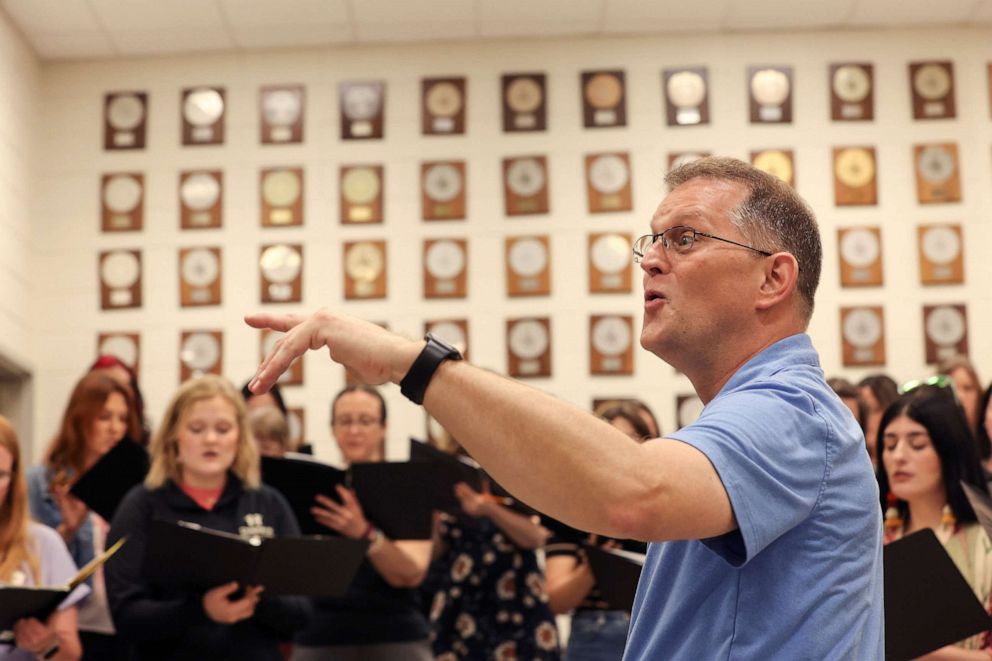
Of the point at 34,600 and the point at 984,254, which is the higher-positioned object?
the point at 984,254

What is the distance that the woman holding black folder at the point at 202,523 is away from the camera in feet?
12.8

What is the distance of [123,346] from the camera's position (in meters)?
7.26

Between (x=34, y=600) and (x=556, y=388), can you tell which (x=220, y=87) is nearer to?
(x=556, y=388)

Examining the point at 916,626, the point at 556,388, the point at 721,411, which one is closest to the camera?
the point at 721,411

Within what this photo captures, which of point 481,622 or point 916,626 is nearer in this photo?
point 916,626

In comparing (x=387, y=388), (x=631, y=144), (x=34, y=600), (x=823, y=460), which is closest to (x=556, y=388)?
(x=387, y=388)

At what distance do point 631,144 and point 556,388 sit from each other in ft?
4.81

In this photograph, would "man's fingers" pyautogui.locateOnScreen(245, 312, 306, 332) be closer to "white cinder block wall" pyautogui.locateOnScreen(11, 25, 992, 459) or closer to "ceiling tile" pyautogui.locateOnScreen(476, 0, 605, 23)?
"white cinder block wall" pyautogui.locateOnScreen(11, 25, 992, 459)

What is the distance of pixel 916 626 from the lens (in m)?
2.97

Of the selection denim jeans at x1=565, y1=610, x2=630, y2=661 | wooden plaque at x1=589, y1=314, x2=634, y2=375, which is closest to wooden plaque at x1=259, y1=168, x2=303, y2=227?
wooden plaque at x1=589, y1=314, x2=634, y2=375

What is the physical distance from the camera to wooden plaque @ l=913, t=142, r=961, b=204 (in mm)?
7227

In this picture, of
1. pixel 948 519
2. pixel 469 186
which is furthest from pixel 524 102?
pixel 948 519

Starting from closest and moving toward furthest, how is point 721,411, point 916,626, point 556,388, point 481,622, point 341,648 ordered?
point 721,411 < point 916,626 < point 341,648 < point 481,622 < point 556,388

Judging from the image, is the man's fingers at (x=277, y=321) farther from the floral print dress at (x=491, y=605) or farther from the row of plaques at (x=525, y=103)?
the row of plaques at (x=525, y=103)
